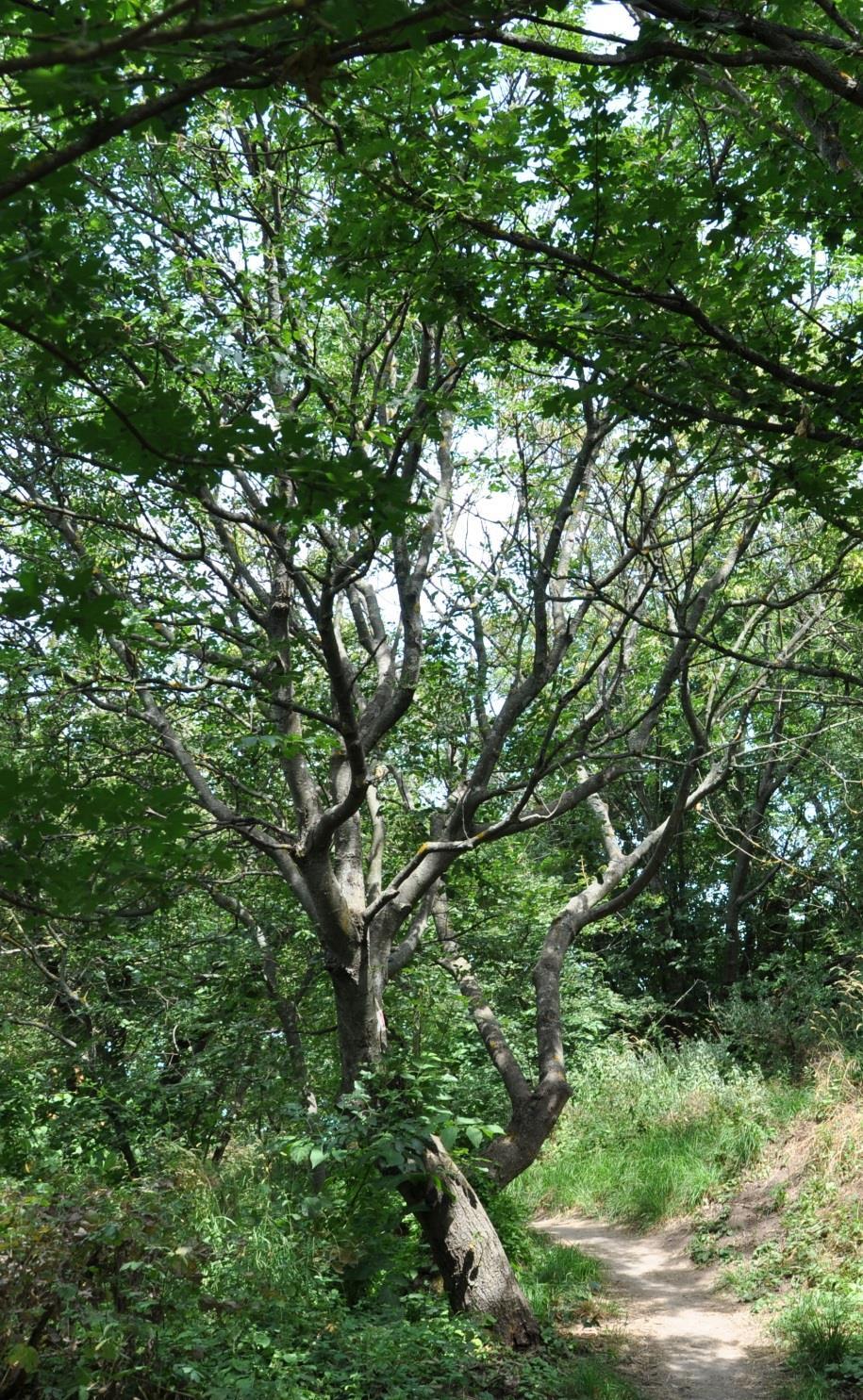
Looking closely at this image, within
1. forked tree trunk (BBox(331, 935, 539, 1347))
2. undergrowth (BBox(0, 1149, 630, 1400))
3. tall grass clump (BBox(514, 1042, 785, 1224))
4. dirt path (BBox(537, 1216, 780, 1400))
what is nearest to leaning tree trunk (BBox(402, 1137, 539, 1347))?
forked tree trunk (BBox(331, 935, 539, 1347))

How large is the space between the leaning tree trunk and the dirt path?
0.80 metres

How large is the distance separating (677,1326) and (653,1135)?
397cm

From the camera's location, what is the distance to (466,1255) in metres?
6.37

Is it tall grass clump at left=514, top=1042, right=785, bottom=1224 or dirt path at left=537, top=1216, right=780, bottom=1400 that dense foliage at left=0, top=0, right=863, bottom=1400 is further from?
dirt path at left=537, top=1216, right=780, bottom=1400

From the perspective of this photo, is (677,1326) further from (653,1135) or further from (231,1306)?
(231,1306)

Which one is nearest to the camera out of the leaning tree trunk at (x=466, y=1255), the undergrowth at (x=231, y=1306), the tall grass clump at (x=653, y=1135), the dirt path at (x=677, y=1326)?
the undergrowth at (x=231, y=1306)

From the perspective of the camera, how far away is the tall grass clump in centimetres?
1008

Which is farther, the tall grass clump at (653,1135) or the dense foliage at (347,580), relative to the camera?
the tall grass clump at (653,1135)

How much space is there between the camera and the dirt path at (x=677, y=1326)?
6402 mm

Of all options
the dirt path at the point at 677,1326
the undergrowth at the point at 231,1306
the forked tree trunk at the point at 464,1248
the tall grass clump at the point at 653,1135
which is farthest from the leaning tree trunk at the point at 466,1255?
the tall grass clump at the point at 653,1135

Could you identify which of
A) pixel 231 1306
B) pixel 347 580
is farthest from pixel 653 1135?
pixel 347 580

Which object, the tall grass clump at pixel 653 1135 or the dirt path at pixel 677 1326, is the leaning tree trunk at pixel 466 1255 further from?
the tall grass clump at pixel 653 1135

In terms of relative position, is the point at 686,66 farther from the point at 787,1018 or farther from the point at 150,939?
the point at 787,1018

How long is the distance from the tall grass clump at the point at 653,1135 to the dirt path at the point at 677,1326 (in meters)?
0.45
